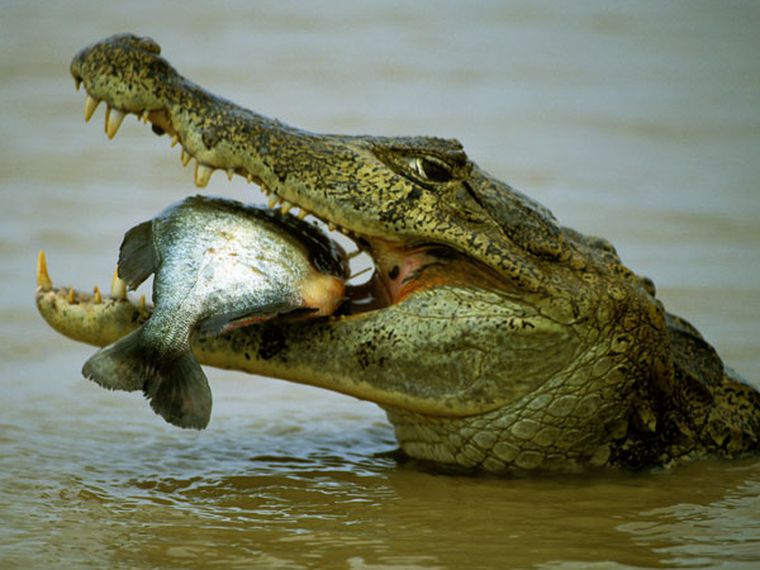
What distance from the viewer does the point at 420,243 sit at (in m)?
4.49

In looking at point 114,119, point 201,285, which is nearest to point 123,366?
point 201,285

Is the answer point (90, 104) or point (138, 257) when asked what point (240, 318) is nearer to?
point (138, 257)

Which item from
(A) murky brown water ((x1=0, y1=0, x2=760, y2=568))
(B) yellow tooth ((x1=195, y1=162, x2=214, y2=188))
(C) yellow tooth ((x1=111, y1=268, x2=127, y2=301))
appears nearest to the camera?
(A) murky brown water ((x1=0, y1=0, x2=760, y2=568))

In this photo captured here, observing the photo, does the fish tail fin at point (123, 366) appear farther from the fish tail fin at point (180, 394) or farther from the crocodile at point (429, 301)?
the crocodile at point (429, 301)

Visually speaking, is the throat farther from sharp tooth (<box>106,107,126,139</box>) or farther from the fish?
sharp tooth (<box>106,107,126,139</box>)

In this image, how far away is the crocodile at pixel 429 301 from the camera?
173 inches

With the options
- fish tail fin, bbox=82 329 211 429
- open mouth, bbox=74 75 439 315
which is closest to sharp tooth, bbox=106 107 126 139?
open mouth, bbox=74 75 439 315

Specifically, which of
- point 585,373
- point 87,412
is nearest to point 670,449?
point 585,373

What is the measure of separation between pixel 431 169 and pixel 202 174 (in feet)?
2.50

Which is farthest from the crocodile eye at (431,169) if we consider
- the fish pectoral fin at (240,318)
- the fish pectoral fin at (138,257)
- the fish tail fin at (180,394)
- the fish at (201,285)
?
the fish tail fin at (180,394)

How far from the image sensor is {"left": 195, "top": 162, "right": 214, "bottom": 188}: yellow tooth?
14.3 feet

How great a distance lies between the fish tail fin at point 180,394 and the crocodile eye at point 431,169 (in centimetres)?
100

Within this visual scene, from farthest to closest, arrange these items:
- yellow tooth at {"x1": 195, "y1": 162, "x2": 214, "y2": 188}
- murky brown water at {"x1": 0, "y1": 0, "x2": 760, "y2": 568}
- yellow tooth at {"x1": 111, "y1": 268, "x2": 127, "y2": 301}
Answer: yellow tooth at {"x1": 111, "y1": 268, "x2": 127, "y2": 301}
yellow tooth at {"x1": 195, "y1": 162, "x2": 214, "y2": 188}
murky brown water at {"x1": 0, "y1": 0, "x2": 760, "y2": 568}

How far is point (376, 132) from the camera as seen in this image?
1102cm
